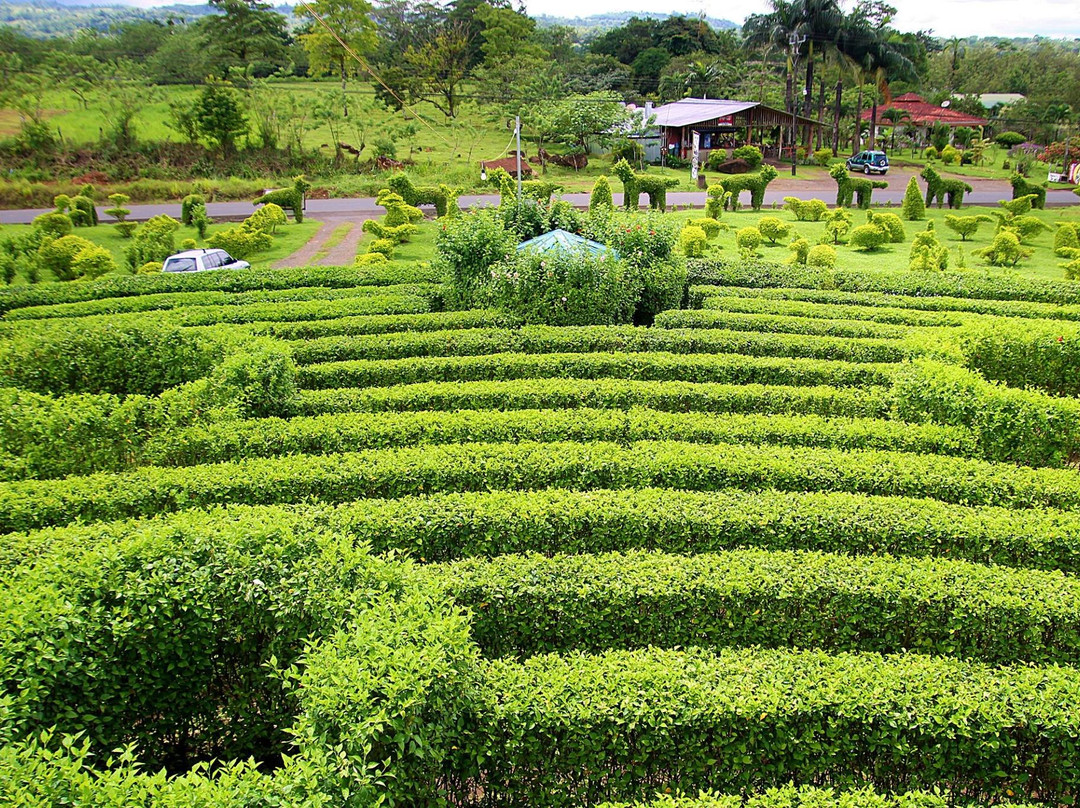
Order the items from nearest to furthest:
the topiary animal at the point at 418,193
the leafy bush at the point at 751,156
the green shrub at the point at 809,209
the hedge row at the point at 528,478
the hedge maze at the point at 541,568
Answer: the hedge maze at the point at 541,568 < the hedge row at the point at 528,478 < the green shrub at the point at 809,209 < the topiary animal at the point at 418,193 < the leafy bush at the point at 751,156

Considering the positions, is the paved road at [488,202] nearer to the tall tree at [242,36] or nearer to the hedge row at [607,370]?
the hedge row at [607,370]

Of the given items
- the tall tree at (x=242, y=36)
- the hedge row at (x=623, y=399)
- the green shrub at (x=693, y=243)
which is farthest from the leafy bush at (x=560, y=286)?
the tall tree at (x=242, y=36)

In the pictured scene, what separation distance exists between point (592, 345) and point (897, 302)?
8.35m

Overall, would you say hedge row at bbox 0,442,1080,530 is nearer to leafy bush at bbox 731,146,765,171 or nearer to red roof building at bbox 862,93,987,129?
leafy bush at bbox 731,146,765,171

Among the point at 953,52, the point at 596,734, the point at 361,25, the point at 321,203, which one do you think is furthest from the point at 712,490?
the point at 953,52

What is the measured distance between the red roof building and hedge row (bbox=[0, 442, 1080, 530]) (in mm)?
62129

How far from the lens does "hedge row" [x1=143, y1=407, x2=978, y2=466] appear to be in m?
10.7

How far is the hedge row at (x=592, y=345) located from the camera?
14.2m

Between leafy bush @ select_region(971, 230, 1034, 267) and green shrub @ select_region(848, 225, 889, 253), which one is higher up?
green shrub @ select_region(848, 225, 889, 253)

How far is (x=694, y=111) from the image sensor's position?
176 ft

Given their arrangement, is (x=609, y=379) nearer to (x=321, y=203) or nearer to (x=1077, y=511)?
(x=1077, y=511)

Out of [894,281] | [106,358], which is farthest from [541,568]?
[894,281]

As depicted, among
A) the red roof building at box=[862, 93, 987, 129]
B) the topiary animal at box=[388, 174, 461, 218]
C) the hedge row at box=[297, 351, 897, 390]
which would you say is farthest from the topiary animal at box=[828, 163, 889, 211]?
the red roof building at box=[862, 93, 987, 129]

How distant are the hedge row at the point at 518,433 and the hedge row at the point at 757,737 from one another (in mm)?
4987
